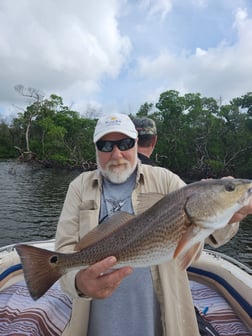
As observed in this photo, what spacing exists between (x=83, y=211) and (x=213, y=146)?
1451 inches

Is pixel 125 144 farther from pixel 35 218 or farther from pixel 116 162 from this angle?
pixel 35 218

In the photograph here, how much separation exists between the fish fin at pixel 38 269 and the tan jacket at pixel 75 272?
17 centimetres

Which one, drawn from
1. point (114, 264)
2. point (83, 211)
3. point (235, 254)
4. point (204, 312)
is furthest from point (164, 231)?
point (235, 254)

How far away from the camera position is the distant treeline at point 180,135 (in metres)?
35.1

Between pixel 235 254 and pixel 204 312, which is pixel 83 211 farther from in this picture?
pixel 235 254

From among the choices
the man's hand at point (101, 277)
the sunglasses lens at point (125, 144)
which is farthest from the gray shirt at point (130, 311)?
the sunglasses lens at point (125, 144)

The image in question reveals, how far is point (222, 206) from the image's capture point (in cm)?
179

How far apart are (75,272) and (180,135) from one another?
40.1m

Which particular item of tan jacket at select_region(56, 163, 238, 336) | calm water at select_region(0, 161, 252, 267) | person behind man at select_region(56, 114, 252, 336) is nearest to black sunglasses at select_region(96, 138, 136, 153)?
person behind man at select_region(56, 114, 252, 336)

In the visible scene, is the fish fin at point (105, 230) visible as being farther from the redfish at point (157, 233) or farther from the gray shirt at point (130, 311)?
the gray shirt at point (130, 311)

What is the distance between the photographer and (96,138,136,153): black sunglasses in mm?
2406

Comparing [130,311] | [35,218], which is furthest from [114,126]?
[35,218]

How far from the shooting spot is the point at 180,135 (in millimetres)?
41000

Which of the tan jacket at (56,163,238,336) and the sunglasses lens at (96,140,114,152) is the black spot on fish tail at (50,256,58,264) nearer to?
the tan jacket at (56,163,238,336)
